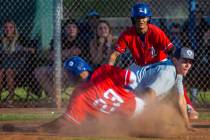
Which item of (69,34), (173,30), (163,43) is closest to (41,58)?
(69,34)

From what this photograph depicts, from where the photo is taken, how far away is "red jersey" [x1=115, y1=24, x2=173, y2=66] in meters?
10.2

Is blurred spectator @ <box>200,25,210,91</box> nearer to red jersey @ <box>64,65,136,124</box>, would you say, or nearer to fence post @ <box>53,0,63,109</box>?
fence post @ <box>53,0,63,109</box>

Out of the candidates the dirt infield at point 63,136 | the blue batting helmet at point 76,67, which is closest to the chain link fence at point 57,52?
A: the dirt infield at point 63,136

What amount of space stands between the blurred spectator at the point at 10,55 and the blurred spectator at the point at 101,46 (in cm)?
128

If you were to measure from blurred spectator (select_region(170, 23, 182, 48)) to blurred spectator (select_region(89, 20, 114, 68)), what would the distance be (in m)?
1.29

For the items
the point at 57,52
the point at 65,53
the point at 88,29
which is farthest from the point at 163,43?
the point at 88,29

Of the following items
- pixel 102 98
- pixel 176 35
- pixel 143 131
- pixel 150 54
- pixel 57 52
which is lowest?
pixel 143 131

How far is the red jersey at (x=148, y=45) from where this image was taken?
33.4 ft

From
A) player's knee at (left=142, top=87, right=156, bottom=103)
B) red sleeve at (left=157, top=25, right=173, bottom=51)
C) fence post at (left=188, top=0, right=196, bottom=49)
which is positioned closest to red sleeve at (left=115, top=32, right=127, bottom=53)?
red sleeve at (left=157, top=25, right=173, bottom=51)

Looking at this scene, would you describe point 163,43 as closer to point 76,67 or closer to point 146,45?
point 146,45

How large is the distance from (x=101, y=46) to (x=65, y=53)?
0.75 m

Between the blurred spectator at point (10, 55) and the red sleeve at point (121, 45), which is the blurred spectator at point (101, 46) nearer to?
the blurred spectator at point (10, 55)

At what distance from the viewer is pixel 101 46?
13.2 metres

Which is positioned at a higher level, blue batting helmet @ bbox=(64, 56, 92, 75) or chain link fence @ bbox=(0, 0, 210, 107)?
blue batting helmet @ bbox=(64, 56, 92, 75)
